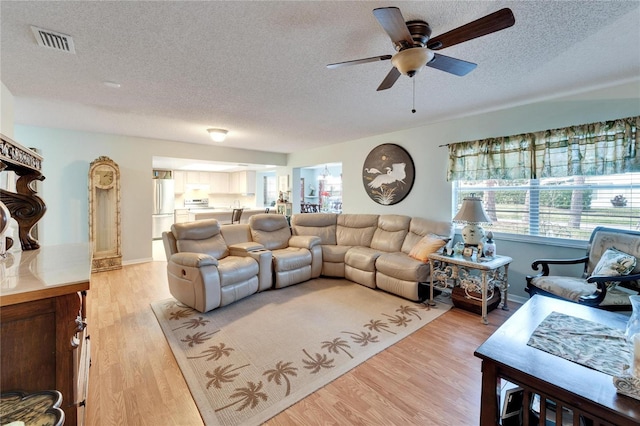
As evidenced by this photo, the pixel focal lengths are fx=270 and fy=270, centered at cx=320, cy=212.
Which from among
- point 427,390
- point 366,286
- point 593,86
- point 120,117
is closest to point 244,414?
point 427,390

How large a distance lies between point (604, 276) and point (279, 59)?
128 inches

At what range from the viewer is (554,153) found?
3.11m

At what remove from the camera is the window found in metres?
2.79

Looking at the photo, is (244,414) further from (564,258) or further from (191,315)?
(564,258)

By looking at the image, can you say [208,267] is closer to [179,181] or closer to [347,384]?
[347,384]

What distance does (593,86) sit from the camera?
2.77 m

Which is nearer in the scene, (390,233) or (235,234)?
(235,234)

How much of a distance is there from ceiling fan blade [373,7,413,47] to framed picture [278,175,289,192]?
591 centimetres

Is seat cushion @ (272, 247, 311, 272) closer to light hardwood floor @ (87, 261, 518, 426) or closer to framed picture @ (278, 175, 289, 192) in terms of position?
light hardwood floor @ (87, 261, 518, 426)

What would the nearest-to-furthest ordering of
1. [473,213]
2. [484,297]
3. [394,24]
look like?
[394,24] < [484,297] < [473,213]

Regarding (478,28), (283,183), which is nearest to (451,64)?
(478,28)

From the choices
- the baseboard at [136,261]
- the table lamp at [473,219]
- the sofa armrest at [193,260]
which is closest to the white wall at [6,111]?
the sofa armrest at [193,260]

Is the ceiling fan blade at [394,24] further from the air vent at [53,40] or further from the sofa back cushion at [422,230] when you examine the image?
the sofa back cushion at [422,230]

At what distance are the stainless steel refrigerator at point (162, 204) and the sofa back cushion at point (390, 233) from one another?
19.4 ft
